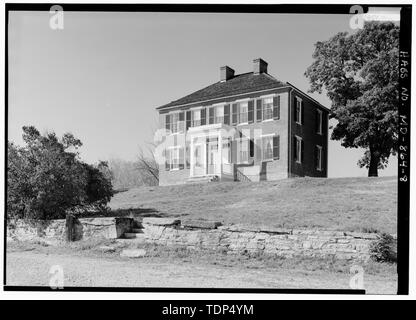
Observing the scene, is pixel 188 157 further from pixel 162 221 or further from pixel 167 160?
pixel 162 221

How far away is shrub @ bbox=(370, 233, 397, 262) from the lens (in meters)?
7.21

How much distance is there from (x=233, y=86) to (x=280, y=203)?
1.83 meters

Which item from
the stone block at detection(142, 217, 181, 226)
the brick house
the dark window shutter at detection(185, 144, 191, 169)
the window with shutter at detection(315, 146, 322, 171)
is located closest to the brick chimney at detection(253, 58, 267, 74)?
the brick house

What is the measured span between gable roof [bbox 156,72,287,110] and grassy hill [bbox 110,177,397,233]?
1260 mm

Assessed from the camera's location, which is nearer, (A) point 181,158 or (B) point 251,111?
(A) point 181,158

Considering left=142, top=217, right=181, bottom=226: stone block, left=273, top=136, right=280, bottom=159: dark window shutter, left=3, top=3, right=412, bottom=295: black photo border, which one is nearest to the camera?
left=3, top=3, right=412, bottom=295: black photo border

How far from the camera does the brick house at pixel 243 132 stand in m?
7.72

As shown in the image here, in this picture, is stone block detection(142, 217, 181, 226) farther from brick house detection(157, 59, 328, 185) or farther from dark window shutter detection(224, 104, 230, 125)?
dark window shutter detection(224, 104, 230, 125)

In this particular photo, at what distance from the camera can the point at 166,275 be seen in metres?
7.48

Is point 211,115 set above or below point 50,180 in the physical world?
above

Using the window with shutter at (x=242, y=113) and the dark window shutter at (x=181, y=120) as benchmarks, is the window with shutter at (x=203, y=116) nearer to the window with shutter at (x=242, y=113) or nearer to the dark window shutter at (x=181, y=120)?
the dark window shutter at (x=181, y=120)

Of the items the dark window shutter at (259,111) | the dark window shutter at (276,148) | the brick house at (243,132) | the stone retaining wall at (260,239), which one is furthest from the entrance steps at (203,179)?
the dark window shutter at (259,111)

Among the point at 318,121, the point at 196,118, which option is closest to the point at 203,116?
the point at 196,118
